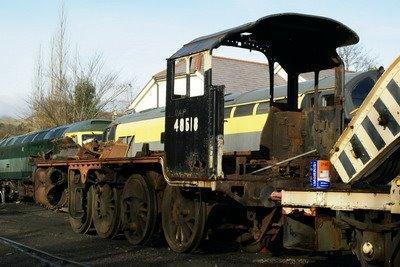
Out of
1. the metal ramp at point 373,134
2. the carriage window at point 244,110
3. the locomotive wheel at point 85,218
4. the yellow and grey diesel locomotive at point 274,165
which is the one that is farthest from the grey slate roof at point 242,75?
the metal ramp at point 373,134

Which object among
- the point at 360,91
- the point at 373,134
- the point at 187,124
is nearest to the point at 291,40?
the point at 187,124

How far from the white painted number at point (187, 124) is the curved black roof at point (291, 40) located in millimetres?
1029

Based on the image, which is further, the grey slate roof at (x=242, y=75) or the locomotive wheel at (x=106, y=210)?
the grey slate roof at (x=242, y=75)

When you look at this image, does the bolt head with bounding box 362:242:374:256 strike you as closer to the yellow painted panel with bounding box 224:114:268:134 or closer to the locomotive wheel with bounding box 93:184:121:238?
the locomotive wheel with bounding box 93:184:121:238

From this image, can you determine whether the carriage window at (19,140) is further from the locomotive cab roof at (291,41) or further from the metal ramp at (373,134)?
the metal ramp at (373,134)

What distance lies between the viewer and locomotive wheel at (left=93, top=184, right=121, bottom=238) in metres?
11.8

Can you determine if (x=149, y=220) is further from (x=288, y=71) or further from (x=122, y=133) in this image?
(x=122, y=133)

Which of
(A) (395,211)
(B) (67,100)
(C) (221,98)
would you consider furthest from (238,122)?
(B) (67,100)

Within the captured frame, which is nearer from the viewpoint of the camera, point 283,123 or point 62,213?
point 283,123

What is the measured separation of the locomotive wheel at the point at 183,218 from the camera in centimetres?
924

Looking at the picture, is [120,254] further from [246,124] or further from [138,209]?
[246,124]

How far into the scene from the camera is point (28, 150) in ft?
78.2

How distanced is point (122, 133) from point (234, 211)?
31.6 feet

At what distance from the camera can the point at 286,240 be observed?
6570mm
